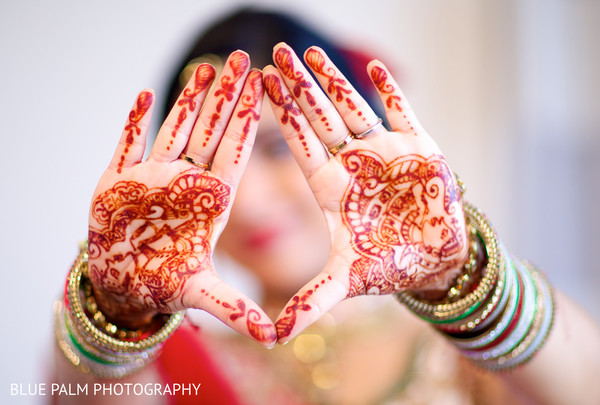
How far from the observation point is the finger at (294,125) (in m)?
0.56

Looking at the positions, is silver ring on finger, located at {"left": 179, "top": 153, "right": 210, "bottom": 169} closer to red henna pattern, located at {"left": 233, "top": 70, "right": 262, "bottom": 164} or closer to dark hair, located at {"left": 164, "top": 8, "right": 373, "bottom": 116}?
red henna pattern, located at {"left": 233, "top": 70, "right": 262, "bottom": 164}

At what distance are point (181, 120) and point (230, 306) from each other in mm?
221

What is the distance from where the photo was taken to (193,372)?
94 cm

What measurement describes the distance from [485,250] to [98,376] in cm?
54

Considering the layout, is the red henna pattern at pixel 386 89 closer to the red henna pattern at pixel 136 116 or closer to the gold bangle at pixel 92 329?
the red henna pattern at pixel 136 116

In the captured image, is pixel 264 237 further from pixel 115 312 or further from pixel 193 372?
pixel 115 312

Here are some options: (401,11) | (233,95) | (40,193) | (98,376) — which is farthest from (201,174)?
(401,11)

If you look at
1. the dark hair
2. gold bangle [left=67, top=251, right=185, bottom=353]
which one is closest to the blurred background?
the dark hair

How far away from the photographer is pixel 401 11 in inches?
68.1

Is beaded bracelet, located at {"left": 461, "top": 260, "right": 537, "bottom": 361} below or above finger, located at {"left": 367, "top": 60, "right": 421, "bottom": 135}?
below

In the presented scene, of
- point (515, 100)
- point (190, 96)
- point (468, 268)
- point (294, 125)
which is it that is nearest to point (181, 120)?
point (190, 96)

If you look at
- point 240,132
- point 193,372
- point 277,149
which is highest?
point 240,132

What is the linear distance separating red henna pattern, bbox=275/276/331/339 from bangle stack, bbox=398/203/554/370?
0.19 meters

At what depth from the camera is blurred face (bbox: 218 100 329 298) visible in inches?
39.2
